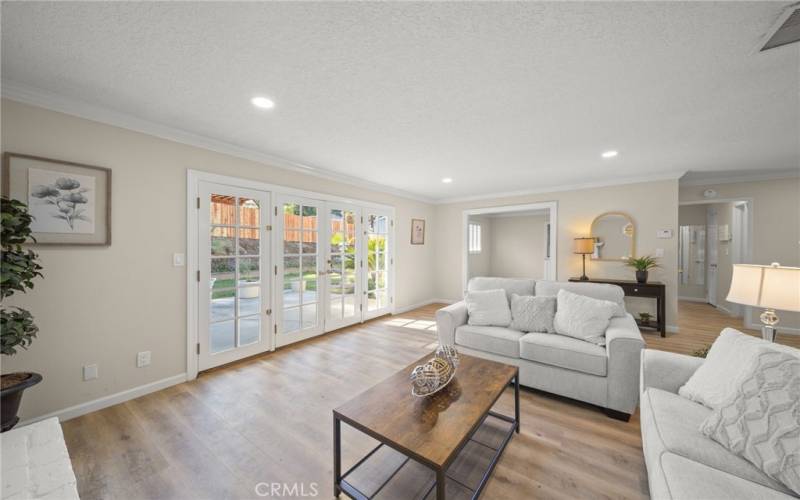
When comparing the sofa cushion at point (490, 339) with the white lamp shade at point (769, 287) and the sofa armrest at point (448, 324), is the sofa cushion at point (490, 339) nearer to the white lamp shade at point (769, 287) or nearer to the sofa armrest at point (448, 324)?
the sofa armrest at point (448, 324)

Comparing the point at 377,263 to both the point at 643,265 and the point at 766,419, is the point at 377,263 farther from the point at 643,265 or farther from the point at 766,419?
the point at 766,419

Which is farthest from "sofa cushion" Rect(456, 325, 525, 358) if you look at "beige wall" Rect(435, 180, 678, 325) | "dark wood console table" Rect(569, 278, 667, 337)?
"beige wall" Rect(435, 180, 678, 325)

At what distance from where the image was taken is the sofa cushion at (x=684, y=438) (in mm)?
1088

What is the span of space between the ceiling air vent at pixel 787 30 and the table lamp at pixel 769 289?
1150 mm

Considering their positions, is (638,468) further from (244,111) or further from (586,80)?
(244,111)

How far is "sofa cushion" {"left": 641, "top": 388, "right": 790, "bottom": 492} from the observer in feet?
3.57

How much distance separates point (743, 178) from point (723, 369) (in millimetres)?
4935

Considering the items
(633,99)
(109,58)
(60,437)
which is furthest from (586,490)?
(109,58)

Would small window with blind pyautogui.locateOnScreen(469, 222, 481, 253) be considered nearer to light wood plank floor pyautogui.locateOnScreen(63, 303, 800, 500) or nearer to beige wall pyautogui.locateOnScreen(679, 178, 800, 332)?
beige wall pyautogui.locateOnScreen(679, 178, 800, 332)

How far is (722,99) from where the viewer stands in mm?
2080

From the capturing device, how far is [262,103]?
86.4 inches

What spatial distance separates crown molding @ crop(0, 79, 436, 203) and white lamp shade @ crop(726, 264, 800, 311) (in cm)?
399

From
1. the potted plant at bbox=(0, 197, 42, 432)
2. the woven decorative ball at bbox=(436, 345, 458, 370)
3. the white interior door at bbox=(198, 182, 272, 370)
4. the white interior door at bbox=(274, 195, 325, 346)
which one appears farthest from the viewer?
the white interior door at bbox=(274, 195, 325, 346)

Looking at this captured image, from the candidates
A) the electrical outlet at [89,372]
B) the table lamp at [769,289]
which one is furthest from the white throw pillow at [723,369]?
the electrical outlet at [89,372]
